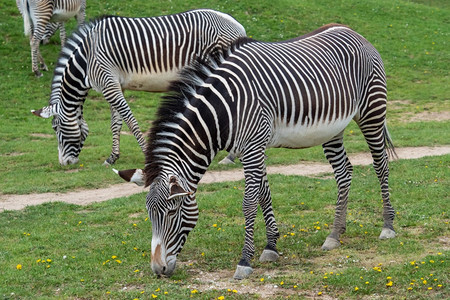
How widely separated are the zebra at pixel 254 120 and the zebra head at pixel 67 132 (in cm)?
672

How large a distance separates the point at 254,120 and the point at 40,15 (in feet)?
46.9

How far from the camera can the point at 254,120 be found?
23.7 ft

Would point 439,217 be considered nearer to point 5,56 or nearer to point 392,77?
point 392,77

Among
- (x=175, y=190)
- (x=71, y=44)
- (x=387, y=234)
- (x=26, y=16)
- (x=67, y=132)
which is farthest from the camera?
(x=26, y=16)

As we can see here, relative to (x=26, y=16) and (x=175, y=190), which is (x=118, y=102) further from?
(x=26, y=16)

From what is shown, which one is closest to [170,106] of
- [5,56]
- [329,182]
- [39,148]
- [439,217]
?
[439,217]

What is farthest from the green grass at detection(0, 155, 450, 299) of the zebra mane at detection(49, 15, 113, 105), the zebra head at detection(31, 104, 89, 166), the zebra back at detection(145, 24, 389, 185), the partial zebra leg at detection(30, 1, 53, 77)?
the partial zebra leg at detection(30, 1, 53, 77)

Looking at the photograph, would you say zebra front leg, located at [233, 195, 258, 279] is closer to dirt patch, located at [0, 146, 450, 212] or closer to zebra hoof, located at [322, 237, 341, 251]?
zebra hoof, located at [322, 237, 341, 251]

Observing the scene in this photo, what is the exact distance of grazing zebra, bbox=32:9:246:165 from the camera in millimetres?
13133

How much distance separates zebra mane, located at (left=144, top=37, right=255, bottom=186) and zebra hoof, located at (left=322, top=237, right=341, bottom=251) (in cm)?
267

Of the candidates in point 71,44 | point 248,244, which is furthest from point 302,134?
point 71,44

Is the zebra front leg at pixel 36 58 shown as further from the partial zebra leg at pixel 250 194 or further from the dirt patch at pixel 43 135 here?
the partial zebra leg at pixel 250 194

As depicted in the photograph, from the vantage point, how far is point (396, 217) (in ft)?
31.0

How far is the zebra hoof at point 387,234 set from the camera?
8508 mm
